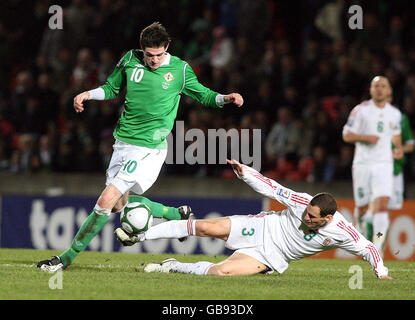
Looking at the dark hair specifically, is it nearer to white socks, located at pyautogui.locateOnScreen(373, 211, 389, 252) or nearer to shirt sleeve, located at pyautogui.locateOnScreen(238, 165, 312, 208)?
shirt sleeve, located at pyautogui.locateOnScreen(238, 165, 312, 208)

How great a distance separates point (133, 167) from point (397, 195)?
530 centimetres

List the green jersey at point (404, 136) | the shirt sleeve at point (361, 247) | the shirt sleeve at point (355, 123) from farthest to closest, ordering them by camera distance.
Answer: the green jersey at point (404, 136) < the shirt sleeve at point (355, 123) < the shirt sleeve at point (361, 247)

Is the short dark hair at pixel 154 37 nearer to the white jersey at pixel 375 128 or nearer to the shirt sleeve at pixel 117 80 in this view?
the shirt sleeve at pixel 117 80

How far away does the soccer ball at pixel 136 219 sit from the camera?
8469mm

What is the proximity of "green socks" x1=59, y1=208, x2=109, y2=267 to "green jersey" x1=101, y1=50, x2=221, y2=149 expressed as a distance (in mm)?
865

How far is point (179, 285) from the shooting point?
7520 millimetres

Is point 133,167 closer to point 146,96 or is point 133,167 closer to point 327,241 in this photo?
point 146,96

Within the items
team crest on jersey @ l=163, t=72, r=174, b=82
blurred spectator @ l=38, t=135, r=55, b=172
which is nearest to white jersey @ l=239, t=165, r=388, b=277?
team crest on jersey @ l=163, t=72, r=174, b=82

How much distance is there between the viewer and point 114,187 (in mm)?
8445

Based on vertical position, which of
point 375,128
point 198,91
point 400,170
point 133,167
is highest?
point 198,91

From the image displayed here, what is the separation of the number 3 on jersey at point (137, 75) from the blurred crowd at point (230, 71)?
5.53 m
